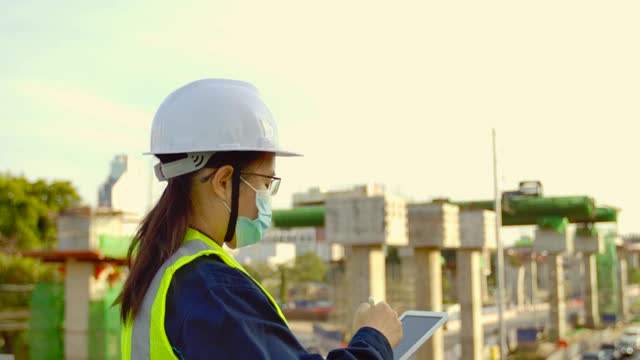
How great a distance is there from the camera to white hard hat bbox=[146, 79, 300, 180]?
239cm

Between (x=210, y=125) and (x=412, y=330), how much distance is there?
1.01m

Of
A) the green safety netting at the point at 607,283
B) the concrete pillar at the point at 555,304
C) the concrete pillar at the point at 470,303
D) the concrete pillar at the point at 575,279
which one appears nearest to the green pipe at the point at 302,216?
the concrete pillar at the point at 470,303

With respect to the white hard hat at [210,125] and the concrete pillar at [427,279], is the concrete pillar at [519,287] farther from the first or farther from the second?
the white hard hat at [210,125]

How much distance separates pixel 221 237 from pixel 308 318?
2407 inches

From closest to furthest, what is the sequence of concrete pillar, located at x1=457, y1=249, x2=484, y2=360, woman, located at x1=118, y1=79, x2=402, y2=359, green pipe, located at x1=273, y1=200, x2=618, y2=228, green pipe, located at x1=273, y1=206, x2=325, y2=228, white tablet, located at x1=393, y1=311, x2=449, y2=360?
woman, located at x1=118, y1=79, x2=402, y2=359
white tablet, located at x1=393, y1=311, x2=449, y2=360
concrete pillar, located at x1=457, y1=249, x2=484, y2=360
green pipe, located at x1=273, y1=200, x2=618, y2=228
green pipe, located at x1=273, y1=206, x2=325, y2=228

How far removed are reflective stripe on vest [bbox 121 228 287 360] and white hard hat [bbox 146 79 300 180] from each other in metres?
0.25

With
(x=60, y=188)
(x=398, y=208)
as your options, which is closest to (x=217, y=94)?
(x=398, y=208)

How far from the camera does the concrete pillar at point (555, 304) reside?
43.8 metres

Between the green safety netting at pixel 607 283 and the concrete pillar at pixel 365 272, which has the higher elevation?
the concrete pillar at pixel 365 272

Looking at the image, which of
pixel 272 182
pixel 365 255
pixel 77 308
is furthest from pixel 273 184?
pixel 77 308

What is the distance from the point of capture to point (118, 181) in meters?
26.8

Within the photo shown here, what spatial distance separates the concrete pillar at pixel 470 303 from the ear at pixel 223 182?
22.8 meters

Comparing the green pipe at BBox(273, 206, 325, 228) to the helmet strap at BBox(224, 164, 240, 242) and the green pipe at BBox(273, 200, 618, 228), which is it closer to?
the green pipe at BBox(273, 200, 618, 228)

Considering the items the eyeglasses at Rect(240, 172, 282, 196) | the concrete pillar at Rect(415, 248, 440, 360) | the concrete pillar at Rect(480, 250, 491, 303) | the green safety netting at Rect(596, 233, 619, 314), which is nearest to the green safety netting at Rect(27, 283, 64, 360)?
the concrete pillar at Rect(415, 248, 440, 360)
